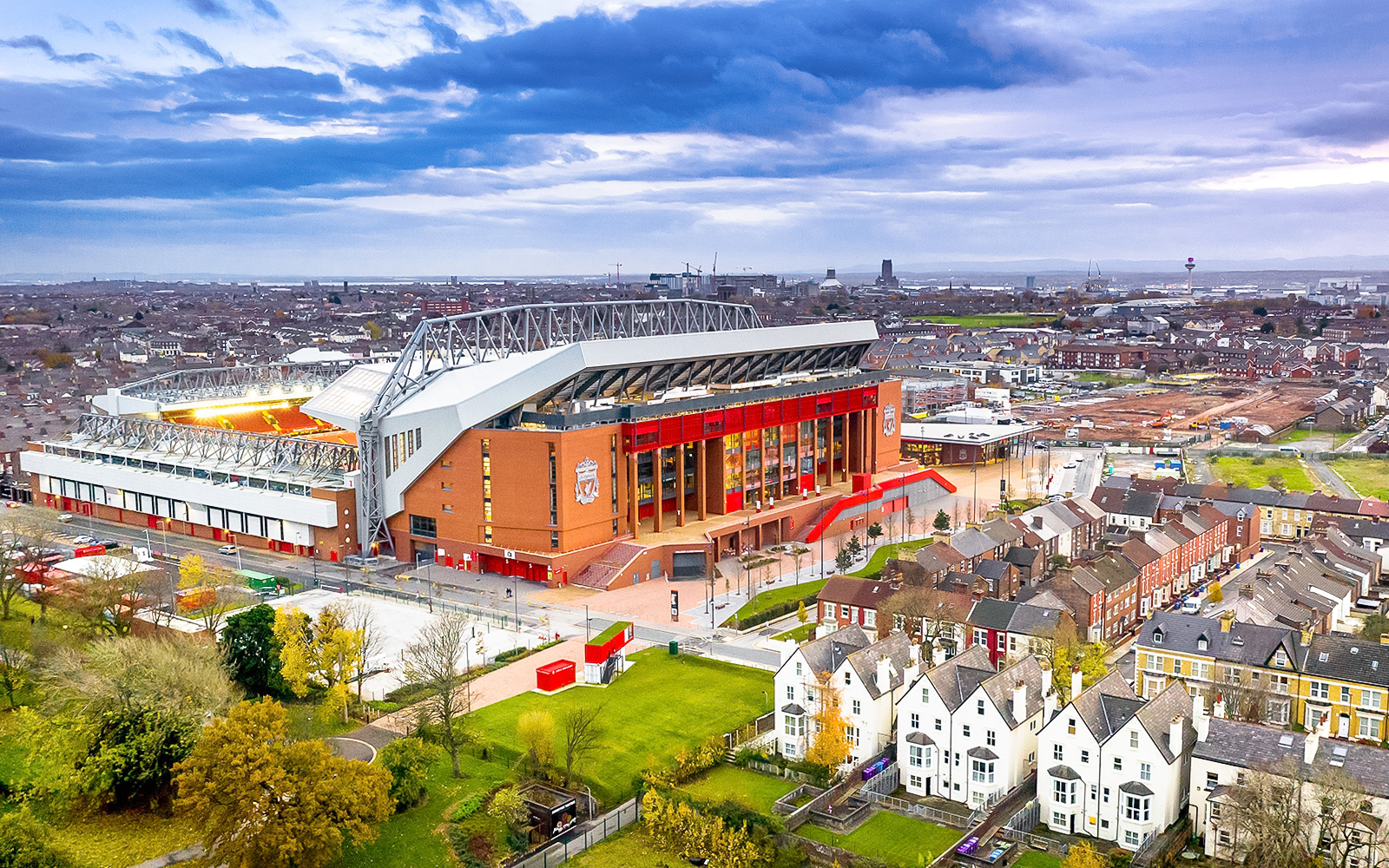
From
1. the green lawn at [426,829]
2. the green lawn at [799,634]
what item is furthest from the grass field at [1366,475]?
the green lawn at [426,829]

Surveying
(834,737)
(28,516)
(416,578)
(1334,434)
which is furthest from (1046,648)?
(1334,434)

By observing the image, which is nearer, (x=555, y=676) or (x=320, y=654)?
(x=320, y=654)

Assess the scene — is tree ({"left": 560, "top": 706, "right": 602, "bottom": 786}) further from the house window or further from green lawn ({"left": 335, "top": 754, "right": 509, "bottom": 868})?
the house window

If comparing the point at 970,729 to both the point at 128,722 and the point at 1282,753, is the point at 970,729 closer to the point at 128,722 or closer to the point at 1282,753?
the point at 1282,753

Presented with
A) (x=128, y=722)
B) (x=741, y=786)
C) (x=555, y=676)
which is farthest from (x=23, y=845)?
(x=555, y=676)

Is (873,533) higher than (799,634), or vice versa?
(873,533)

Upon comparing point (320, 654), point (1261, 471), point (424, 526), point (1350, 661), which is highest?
point (1350, 661)

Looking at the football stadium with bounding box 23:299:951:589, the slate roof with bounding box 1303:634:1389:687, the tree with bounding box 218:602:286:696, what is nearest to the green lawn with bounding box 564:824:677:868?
the tree with bounding box 218:602:286:696

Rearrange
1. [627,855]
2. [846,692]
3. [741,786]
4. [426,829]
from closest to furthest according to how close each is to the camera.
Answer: [627,855], [426,829], [741,786], [846,692]

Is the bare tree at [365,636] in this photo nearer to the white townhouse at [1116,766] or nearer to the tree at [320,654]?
the tree at [320,654]
